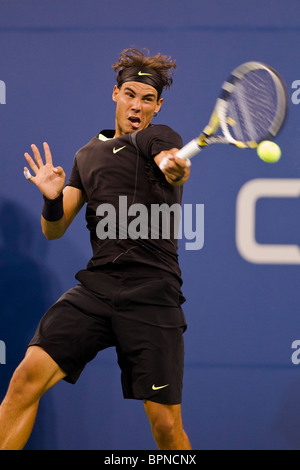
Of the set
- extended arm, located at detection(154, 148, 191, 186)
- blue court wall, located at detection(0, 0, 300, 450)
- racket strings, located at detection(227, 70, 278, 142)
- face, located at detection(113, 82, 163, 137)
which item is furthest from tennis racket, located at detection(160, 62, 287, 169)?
blue court wall, located at detection(0, 0, 300, 450)

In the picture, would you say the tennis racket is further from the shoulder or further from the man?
the shoulder

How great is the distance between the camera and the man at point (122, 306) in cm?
204

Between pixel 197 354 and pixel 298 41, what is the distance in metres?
1.46

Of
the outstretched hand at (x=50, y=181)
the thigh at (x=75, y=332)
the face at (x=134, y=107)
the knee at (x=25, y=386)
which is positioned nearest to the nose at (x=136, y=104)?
the face at (x=134, y=107)

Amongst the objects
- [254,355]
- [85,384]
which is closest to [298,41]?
[254,355]

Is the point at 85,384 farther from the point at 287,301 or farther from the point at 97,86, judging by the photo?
the point at 97,86

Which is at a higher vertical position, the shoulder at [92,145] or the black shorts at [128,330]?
the shoulder at [92,145]

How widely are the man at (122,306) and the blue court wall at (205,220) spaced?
670 millimetres

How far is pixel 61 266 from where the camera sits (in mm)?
2918

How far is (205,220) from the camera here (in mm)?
2895

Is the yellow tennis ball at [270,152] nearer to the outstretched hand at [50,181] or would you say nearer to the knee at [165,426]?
the outstretched hand at [50,181]

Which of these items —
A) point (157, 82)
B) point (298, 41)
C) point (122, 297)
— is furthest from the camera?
point (298, 41)

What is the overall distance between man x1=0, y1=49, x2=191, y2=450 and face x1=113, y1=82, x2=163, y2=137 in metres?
0.15

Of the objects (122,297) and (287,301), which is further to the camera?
(287,301)
